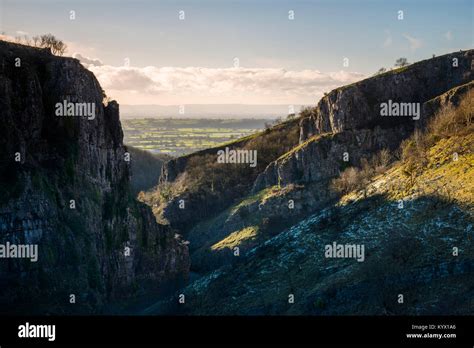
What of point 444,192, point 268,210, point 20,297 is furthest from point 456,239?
point 268,210

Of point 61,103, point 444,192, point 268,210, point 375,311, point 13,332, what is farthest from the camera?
point 268,210

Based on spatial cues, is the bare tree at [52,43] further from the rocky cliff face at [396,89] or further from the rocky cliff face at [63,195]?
the rocky cliff face at [396,89]

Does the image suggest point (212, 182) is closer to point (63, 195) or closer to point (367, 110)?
point (367, 110)

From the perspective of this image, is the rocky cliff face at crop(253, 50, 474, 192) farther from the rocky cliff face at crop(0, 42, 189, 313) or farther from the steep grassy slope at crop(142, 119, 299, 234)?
the rocky cliff face at crop(0, 42, 189, 313)

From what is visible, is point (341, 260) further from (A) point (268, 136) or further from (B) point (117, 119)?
(A) point (268, 136)

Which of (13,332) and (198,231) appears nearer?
(13,332)

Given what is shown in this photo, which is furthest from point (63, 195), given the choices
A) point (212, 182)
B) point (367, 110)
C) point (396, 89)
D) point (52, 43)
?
point (212, 182)

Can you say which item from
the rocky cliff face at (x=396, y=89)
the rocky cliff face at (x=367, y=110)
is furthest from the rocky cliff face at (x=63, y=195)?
the rocky cliff face at (x=396, y=89)
